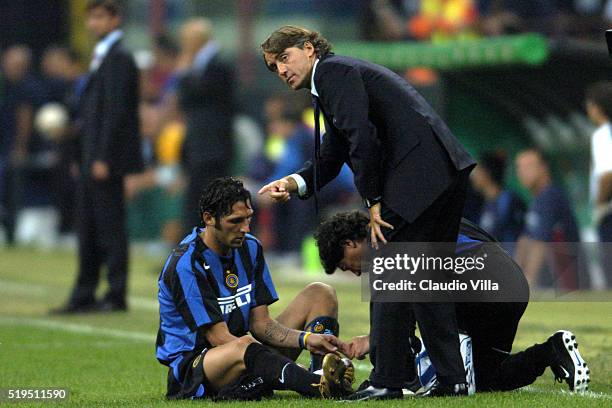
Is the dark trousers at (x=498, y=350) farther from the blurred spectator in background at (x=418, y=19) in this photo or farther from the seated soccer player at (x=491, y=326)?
the blurred spectator in background at (x=418, y=19)

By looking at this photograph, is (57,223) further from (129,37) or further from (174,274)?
(174,274)

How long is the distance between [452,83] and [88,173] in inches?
196

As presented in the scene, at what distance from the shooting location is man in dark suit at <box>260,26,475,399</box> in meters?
7.05

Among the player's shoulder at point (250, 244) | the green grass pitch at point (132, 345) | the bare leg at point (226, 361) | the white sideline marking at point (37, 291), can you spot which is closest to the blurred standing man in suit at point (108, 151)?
the green grass pitch at point (132, 345)

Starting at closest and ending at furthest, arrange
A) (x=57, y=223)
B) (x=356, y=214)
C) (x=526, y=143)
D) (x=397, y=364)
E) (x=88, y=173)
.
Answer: (x=397, y=364), (x=356, y=214), (x=88, y=173), (x=526, y=143), (x=57, y=223)

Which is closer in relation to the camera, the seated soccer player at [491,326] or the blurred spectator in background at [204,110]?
the seated soccer player at [491,326]

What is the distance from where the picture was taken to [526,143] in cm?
1620

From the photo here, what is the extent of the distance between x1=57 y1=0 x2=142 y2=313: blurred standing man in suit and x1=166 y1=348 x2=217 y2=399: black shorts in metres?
5.24

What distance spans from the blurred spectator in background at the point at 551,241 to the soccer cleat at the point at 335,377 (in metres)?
6.60

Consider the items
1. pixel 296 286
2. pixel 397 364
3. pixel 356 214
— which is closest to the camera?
pixel 397 364

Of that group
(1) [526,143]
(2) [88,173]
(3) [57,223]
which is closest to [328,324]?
(2) [88,173]

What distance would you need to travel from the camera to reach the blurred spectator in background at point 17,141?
2052 centimetres

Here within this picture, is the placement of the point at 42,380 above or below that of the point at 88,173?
below

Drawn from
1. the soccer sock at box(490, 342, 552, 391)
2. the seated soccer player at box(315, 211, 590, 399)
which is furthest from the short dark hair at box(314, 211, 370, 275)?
the soccer sock at box(490, 342, 552, 391)
